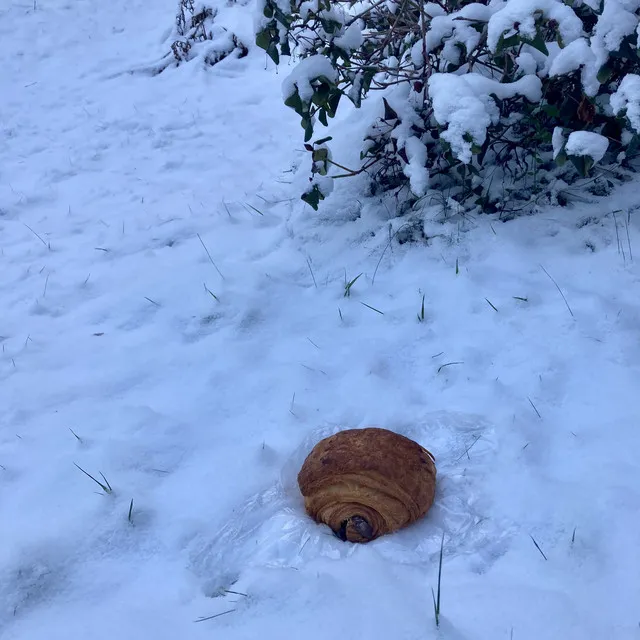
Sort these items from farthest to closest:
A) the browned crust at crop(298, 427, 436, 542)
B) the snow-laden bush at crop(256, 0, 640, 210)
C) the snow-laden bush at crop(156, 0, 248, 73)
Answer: the snow-laden bush at crop(156, 0, 248, 73), the snow-laden bush at crop(256, 0, 640, 210), the browned crust at crop(298, 427, 436, 542)

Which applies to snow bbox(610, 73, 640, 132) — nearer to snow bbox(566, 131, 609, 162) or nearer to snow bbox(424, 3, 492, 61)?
snow bbox(566, 131, 609, 162)

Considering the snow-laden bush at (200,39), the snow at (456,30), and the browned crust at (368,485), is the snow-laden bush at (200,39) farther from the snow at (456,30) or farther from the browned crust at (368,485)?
the browned crust at (368,485)

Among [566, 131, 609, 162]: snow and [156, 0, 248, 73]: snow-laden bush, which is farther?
[156, 0, 248, 73]: snow-laden bush

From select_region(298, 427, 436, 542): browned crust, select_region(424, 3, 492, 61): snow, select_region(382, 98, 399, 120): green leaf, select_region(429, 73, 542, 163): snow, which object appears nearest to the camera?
select_region(298, 427, 436, 542): browned crust

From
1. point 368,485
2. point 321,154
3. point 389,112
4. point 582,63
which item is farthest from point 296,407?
point 582,63

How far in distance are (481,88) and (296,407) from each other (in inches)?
61.9

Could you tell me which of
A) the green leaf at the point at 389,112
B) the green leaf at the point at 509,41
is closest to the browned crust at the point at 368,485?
the green leaf at the point at 509,41

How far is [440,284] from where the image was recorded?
103 inches

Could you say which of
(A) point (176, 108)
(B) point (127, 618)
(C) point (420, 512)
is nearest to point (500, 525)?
(C) point (420, 512)

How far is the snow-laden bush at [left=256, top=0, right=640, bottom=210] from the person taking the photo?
2.23m

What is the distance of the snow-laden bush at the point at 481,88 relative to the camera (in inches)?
87.7

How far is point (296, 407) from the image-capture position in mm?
2162

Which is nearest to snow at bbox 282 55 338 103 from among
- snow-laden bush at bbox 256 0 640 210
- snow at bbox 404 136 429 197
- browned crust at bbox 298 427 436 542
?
snow-laden bush at bbox 256 0 640 210

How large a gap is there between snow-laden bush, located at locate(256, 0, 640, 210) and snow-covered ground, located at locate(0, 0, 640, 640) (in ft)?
0.98
